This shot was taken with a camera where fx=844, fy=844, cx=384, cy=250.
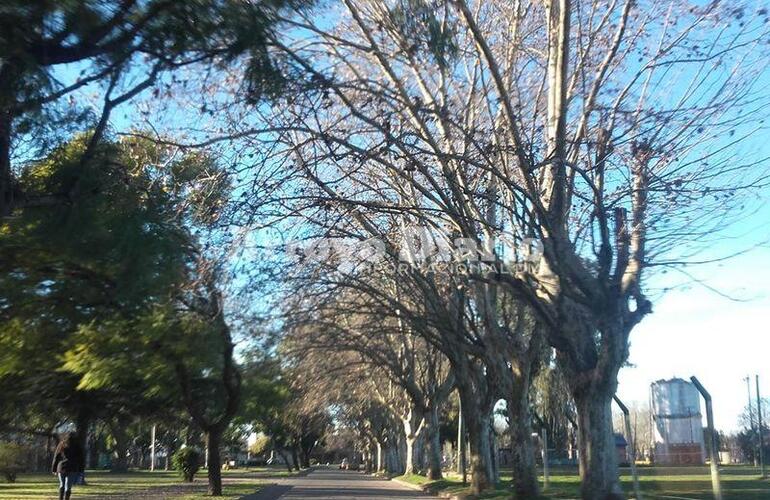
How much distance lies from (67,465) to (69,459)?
5.8 inches

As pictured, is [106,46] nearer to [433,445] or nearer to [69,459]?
[69,459]

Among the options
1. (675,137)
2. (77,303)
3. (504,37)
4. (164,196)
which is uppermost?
(504,37)

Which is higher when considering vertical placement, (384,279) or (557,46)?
(557,46)

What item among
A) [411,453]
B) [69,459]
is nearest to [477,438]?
[69,459]

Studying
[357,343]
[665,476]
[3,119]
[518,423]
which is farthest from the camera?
[357,343]

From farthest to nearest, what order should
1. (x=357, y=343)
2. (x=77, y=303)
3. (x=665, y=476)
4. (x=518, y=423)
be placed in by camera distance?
(x=357, y=343)
(x=665, y=476)
(x=518, y=423)
(x=77, y=303)

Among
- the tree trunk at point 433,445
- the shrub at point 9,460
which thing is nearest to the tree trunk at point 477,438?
the tree trunk at point 433,445

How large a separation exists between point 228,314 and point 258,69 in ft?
37.1

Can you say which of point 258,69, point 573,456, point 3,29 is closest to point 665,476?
point 258,69

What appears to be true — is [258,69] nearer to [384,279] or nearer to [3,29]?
[3,29]

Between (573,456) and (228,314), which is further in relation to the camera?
(573,456)

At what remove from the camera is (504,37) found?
683 inches


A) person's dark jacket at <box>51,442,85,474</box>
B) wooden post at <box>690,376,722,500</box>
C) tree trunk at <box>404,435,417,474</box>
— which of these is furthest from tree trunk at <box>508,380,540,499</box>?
tree trunk at <box>404,435,417,474</box>

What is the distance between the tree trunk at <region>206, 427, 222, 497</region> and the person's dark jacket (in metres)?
5.81
